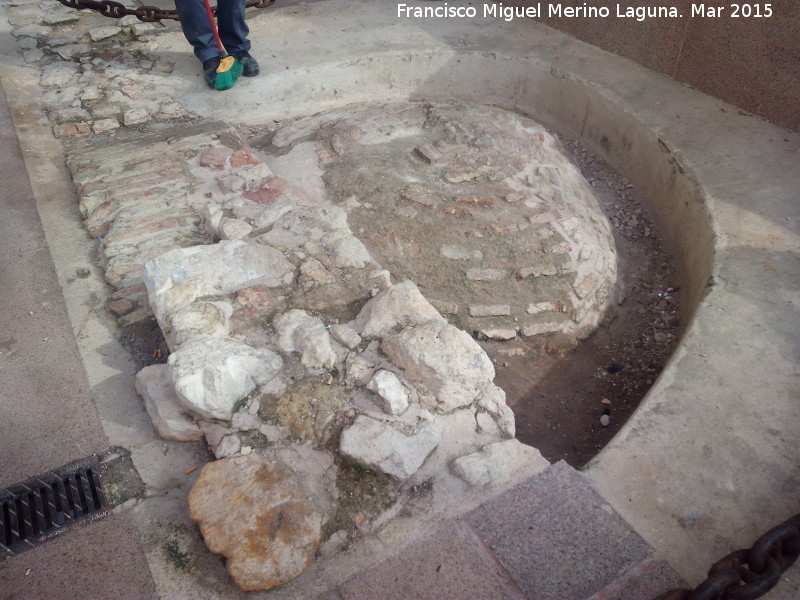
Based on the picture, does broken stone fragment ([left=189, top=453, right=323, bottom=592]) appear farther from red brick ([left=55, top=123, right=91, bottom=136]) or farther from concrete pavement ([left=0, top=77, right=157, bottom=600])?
red brick ([left=55, top=123, right=91, bottom=136])

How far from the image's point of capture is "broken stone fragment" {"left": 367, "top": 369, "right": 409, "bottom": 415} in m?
2.29

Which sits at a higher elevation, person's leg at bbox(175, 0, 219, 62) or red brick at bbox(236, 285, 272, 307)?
person's leg at bbox(175, 0, 219, 62)

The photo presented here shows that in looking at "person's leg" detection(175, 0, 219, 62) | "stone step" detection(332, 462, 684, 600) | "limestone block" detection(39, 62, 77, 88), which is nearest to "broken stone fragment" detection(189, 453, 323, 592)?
"stone step" detection(332, 462, 684, 600)

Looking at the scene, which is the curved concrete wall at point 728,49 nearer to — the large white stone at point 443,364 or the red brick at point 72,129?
the large white stone at point 443,364

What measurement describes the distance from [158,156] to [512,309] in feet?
7.83

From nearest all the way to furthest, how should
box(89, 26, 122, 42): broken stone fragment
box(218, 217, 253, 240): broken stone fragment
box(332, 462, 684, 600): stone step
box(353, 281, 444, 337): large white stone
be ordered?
1. box(332, 462, 684, 600): stone step
2. box(353, 281, 444, 337): large white stone
3. box(218, 217, 253, 240): broken stone fragment
4. box(89, 26, 122, 42): broken stone fragment

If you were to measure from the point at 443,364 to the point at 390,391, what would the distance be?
0.72 ft

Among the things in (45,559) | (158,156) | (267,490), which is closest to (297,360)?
(267,490)

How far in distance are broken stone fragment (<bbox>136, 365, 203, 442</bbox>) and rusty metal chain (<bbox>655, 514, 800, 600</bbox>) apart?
5.60 feet

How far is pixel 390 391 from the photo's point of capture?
2.31m

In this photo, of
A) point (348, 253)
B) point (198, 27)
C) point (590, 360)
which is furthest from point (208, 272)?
point (198, 27)

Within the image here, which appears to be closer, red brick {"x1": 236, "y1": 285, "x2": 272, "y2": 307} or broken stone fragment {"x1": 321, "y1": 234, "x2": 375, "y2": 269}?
red brick {"x1": 236, "y1": 285, "x2": 272, "y2": 307}

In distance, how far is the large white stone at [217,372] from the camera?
7.52ft

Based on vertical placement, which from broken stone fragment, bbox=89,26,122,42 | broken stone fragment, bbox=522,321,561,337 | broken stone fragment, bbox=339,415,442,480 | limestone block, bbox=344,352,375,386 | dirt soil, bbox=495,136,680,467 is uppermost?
broken stone fragment, bbox=89,26,122,42
